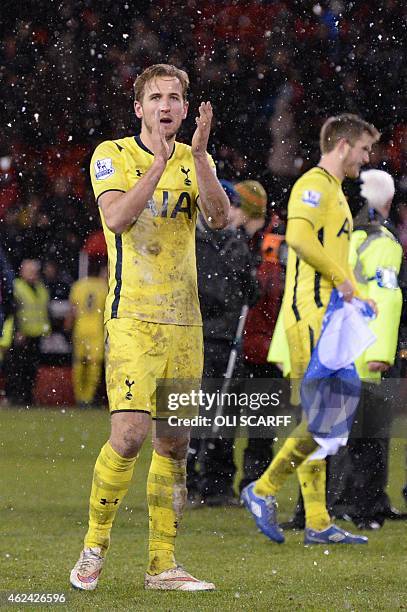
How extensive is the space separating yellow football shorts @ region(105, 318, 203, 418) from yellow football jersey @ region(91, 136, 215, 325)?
42 mm

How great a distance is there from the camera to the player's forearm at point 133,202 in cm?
547

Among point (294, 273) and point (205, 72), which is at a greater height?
point (205, 72)

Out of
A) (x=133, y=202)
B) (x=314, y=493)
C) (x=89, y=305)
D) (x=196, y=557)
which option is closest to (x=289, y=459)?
(x=314, y=493)

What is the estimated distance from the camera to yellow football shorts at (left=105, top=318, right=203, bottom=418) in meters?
5.64

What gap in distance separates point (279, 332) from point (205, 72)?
27.0 ft

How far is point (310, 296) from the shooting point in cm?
738

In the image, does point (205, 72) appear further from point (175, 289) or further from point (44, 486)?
point (175, 289)

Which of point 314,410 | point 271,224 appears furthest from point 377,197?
point 271,224

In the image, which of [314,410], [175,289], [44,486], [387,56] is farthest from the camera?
[387,56]

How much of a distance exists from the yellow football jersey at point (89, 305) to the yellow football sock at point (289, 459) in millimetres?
8329

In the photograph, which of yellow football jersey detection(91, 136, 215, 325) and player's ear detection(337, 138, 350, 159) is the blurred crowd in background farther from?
yellow football jersey detection(91, 136, 215, 325)

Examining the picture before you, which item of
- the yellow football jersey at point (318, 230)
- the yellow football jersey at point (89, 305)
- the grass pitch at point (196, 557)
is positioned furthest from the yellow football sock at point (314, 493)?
the yellow football jersey at point (89, 305)

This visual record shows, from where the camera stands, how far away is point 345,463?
826 cm

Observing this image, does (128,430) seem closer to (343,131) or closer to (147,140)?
(147,140)
